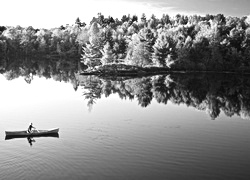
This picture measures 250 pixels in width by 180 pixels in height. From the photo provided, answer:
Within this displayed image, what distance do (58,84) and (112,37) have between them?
226 feet

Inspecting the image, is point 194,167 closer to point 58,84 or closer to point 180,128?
point 180,128

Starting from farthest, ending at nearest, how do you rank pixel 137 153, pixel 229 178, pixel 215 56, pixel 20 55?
pixel 20 55
pixel 215 56
pixel 137 153
pixel 229 178

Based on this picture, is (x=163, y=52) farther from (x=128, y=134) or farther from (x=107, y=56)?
(x=128, y=134)

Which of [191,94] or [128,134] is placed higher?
[191,94]

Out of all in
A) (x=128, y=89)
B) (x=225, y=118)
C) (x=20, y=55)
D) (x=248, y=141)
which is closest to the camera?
(x=248, y=141)

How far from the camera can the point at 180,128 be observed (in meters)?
43.9

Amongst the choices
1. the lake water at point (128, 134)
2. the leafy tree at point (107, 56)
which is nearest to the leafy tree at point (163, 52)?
the leafy tree at point (107, 56)

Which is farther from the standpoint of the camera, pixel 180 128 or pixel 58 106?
pixel 58 106

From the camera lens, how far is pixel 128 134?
40.0 metres

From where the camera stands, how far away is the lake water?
28.2 metres

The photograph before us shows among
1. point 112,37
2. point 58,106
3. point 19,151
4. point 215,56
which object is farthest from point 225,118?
point 112,37

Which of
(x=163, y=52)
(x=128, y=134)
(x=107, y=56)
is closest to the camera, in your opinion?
(x=128, y=134)

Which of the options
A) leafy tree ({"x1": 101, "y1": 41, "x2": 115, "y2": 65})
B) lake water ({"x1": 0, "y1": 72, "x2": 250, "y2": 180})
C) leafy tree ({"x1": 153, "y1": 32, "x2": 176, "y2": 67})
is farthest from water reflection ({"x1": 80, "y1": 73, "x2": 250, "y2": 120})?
leafy tree ({"x1": 101, "y1": 41, "x2": 115, "y2": 65})

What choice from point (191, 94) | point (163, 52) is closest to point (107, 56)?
point (163, 52)
